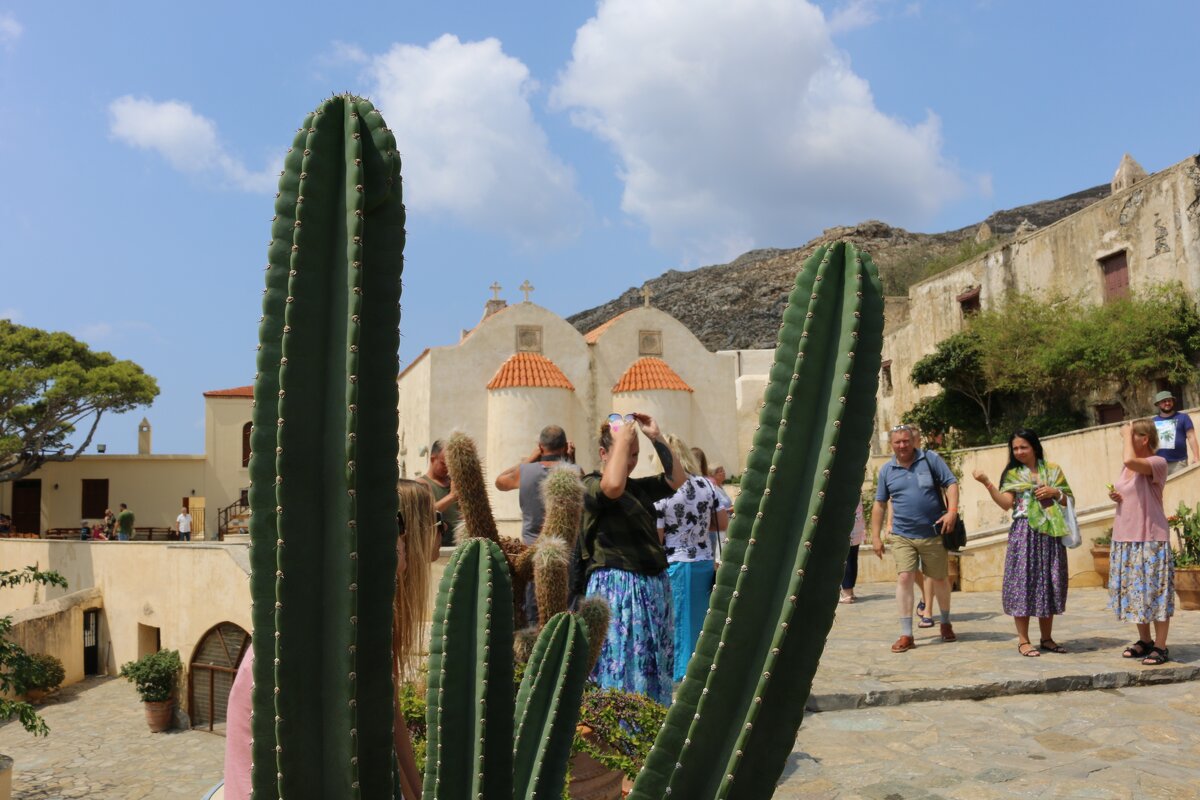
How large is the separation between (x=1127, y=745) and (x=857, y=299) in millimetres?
4120

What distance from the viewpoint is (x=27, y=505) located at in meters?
35.2

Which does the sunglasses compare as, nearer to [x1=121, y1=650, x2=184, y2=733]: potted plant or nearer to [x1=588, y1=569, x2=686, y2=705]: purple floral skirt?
[x1=588, y1=569, x2=686, y2=705]: purple floral skirt

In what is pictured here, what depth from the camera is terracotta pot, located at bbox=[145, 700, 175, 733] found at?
1520 cm

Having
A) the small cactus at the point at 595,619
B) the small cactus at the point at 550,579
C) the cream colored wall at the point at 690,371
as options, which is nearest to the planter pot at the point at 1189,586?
the small cactus at the point at 595,619

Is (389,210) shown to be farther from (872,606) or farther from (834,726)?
(872,606)

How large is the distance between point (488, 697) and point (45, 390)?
121 ft

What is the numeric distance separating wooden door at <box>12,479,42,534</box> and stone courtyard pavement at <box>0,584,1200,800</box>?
35.1m

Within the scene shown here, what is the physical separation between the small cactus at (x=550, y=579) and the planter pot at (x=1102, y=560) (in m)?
8.92

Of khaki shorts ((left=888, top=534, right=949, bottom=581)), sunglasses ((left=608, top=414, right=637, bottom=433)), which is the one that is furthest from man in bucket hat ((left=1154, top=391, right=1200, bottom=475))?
sunglasses ((left=608, top=414, right=637, bottom=433))

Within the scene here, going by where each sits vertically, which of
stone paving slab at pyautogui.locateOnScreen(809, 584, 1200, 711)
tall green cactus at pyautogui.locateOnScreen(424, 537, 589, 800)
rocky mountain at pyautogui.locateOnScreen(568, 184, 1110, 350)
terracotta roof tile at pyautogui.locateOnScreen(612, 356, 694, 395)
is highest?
rocky mountain at pyautogui.locateOnScreen(568, 184, 1110, 350)

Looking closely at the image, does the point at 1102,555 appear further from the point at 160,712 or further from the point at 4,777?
the point at 160,712

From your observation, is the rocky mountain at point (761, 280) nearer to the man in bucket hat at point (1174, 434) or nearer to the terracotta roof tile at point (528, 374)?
the terracotta roof tile at point (528, 374)

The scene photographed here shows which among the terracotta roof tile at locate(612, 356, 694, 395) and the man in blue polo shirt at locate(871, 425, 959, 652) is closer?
the man in blue polo shirt at locate(871, 425, 959, 652)

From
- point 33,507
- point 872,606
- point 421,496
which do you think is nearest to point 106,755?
point 872,606
